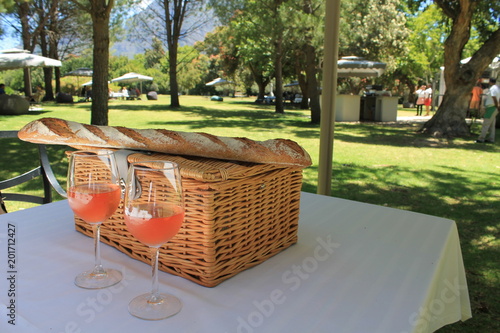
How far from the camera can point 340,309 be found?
792 millimetres

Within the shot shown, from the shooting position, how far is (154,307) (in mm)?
757

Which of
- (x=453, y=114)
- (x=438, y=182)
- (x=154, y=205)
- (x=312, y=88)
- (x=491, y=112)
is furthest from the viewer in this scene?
(x=312, y=88)

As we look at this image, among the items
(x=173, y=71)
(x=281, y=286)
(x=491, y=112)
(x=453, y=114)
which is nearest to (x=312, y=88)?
(x=453, y=114)

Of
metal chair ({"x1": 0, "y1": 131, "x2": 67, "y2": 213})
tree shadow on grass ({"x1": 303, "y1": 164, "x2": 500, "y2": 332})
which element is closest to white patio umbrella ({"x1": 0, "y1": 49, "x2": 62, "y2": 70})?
tree shadow on grass ({"x1": 303, "y1": 164, "x2": 500, "y2": 332})

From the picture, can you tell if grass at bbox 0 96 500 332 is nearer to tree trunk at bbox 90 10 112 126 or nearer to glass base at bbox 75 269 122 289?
tree trunk at bbox 90 10 112 126

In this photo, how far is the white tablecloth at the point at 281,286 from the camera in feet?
2.40

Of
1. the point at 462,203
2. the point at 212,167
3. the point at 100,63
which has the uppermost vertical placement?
the point at 100,63

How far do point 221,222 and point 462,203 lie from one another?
14.7 ft

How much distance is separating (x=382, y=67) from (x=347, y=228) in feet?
47.6

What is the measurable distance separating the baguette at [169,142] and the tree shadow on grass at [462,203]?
74.3 inches

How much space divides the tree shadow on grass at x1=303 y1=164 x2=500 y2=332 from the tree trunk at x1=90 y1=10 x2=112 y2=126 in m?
4.17

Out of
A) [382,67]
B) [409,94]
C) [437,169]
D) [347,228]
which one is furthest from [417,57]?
[347,228]

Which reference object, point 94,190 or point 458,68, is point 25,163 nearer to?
point 94,190

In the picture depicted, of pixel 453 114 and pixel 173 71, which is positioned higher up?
pixel 173 71
